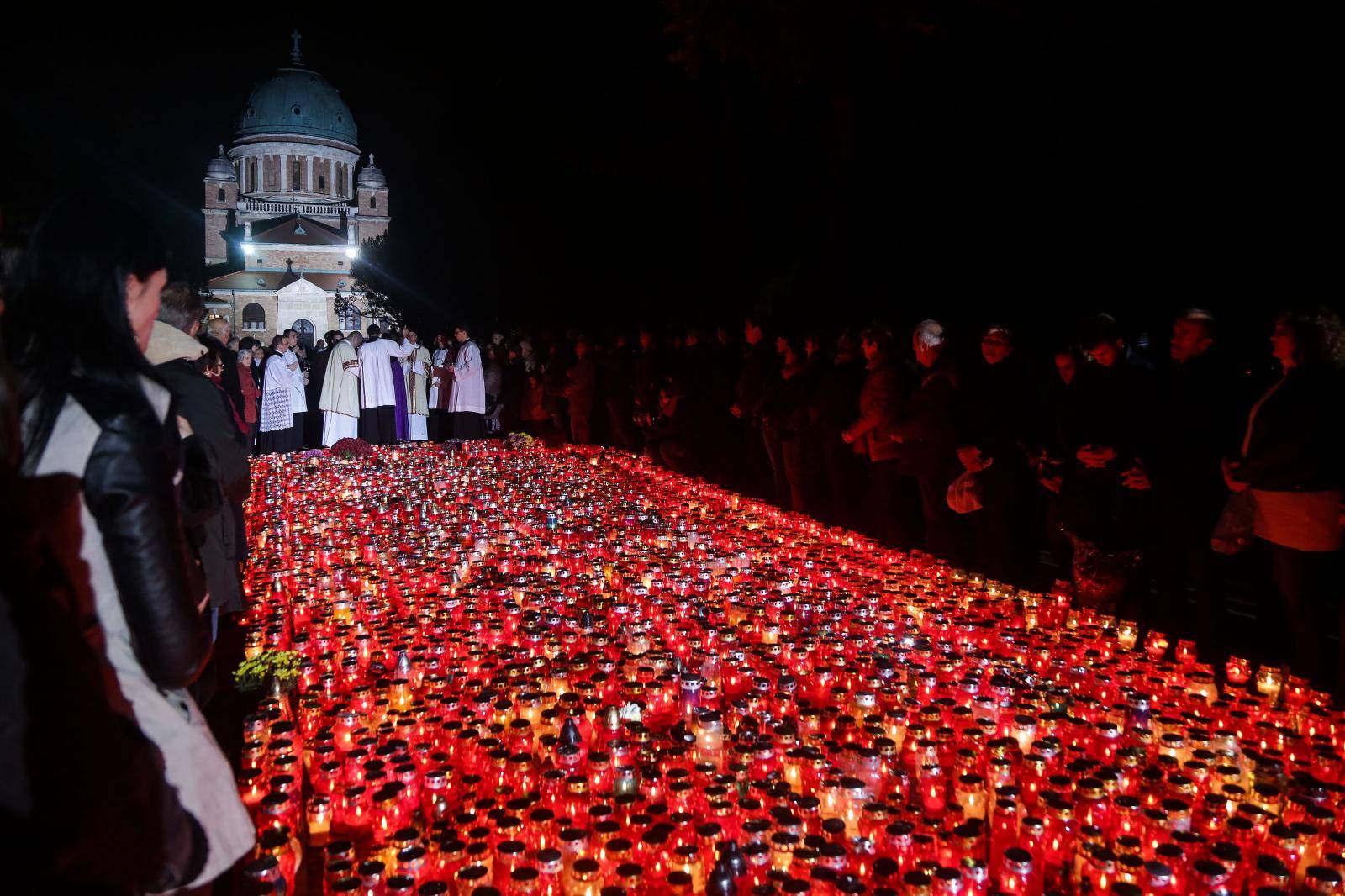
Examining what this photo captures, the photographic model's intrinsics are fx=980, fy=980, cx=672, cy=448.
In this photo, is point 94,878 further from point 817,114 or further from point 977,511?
point 817,114

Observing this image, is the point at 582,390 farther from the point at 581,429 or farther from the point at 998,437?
the point at 998,437

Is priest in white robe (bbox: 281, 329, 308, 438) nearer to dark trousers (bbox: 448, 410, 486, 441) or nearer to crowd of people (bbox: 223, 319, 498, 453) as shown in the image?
crowd of people (bbox: 223, 319, 498, 453)

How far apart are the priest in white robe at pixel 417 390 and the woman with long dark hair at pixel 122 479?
14.4m

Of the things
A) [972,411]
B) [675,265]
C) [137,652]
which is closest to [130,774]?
[137,652]

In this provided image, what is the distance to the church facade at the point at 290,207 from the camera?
73.4 m

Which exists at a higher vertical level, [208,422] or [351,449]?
[208,422]

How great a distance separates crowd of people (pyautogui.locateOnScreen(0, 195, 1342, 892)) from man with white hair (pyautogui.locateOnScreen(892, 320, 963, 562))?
0.06ft

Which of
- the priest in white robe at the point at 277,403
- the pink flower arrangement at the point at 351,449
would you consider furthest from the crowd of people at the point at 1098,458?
the priest in white robe at the point at 277,403

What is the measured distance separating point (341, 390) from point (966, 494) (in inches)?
407

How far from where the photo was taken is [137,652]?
1783 millimetres

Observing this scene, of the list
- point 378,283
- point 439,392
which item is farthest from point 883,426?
point 378,283

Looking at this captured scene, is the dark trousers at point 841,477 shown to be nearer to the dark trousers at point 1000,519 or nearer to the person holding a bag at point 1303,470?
the dark trousers at point 1000,519

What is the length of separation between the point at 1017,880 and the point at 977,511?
428 cm

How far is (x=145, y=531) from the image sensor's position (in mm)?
1731
